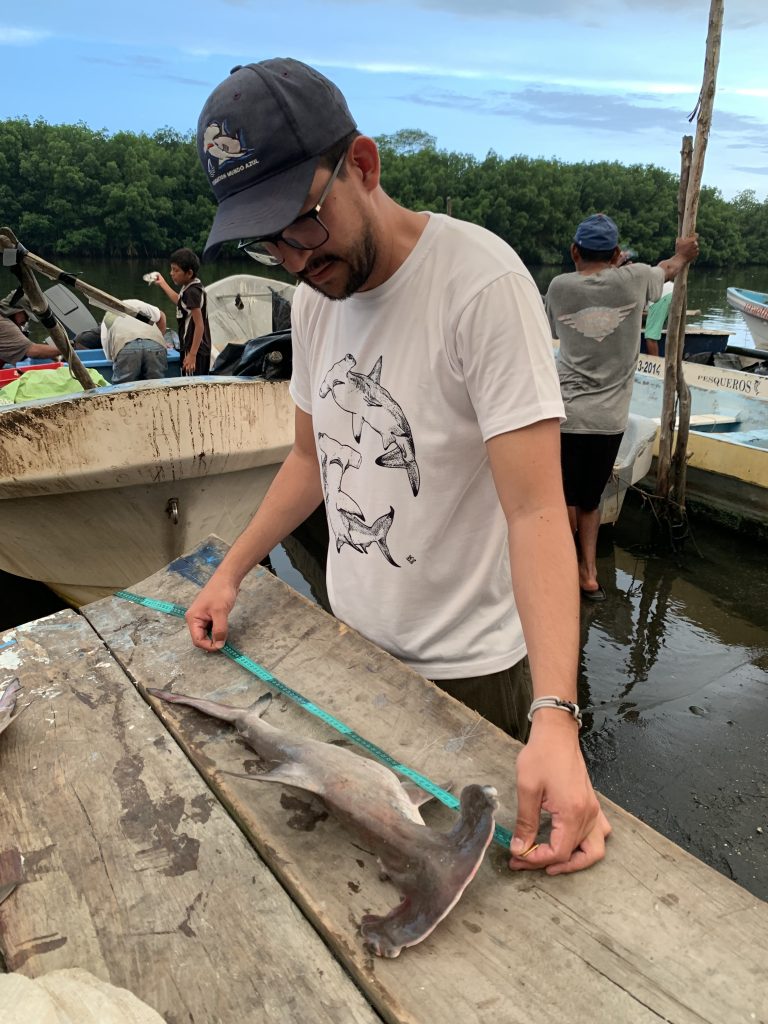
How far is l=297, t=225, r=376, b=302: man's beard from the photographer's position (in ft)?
5.26

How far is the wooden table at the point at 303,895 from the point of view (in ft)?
3.52

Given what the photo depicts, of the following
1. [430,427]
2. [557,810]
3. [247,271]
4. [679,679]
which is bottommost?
[247,271]

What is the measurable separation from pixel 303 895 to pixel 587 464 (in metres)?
A: 4.92

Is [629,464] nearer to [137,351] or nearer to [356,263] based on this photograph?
[137,351]

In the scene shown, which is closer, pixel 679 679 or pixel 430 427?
pixel 430 427

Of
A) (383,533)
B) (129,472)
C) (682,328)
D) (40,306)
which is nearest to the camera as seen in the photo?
(383,533)

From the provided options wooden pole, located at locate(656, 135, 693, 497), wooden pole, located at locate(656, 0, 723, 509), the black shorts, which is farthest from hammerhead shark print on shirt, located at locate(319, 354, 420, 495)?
wooden pole, located at locate(656, 135, 693, 497)

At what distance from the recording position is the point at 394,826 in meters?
1.33

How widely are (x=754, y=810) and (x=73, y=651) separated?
11.6 feet

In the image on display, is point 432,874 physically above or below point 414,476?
below

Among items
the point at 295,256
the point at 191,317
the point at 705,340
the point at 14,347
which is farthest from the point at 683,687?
the point at 705,340

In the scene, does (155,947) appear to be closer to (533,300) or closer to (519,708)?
(519,708)

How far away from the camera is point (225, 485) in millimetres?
5250

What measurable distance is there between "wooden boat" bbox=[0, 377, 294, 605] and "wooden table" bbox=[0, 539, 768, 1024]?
8.82ft
